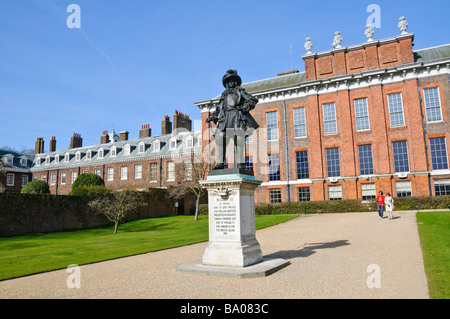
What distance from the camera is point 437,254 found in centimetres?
830

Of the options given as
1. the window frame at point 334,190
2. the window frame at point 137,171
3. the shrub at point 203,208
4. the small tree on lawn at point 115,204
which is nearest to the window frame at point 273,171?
the window frame at point 334,190

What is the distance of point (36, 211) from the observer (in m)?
21.8

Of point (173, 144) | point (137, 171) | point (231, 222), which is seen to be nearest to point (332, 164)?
point (173, 144)

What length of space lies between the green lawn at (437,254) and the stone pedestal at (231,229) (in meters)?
3.02

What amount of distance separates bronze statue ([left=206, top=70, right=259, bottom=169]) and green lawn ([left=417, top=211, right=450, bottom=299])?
4680 millimetres

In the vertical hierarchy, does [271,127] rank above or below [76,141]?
below

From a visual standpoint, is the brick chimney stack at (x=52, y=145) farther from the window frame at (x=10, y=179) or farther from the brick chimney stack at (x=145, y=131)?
the brick chimney stack at (x=145, y=131)

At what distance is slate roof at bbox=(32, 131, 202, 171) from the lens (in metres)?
39.5

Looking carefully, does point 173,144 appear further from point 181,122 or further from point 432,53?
point 432,53

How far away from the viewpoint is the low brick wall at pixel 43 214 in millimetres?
20375

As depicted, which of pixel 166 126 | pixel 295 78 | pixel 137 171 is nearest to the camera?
pixel 295 78

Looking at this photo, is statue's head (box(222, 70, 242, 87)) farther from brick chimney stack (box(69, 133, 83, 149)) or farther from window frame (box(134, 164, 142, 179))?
brick chimney stack (box(69, 133, 83, 149))

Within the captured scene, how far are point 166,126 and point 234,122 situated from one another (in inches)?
1473

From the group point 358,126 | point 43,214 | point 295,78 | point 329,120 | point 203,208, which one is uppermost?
point 295,78
